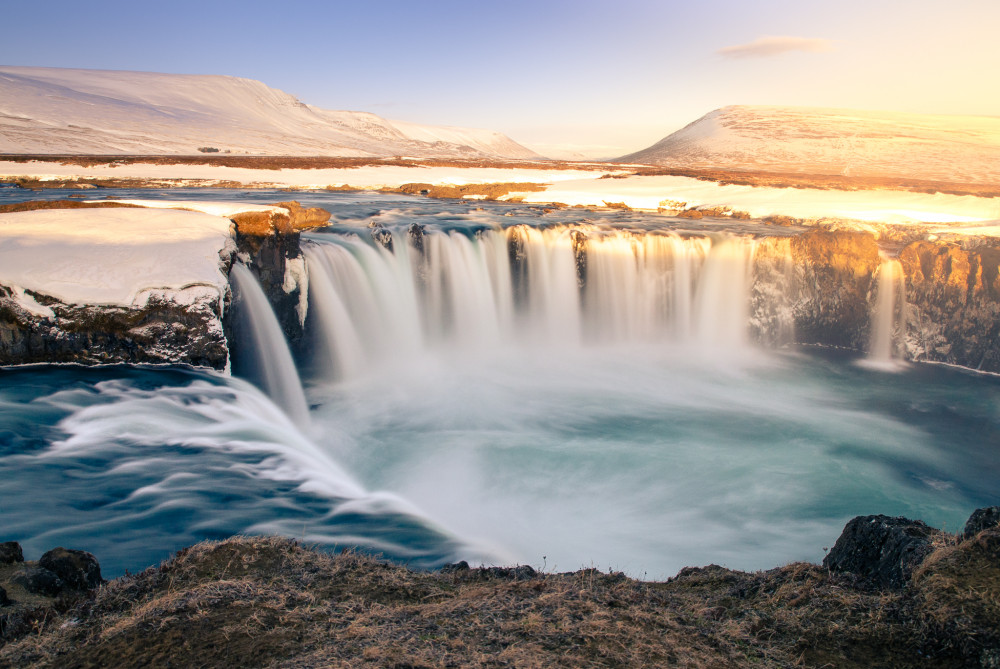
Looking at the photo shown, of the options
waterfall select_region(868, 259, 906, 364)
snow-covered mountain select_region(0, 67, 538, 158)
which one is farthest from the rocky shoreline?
snow-covered mountain select_region(0, 67, 538, 158)

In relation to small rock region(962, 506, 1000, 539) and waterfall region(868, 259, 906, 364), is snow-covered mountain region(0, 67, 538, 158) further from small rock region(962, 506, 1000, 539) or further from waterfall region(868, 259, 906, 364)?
small rock region(962, 506, 1000, 539)

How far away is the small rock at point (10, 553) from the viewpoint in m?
4.07

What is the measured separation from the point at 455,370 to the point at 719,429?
20.1 ft

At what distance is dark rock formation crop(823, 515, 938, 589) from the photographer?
12.9ft

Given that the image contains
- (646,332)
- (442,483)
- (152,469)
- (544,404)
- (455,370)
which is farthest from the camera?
(646,332)

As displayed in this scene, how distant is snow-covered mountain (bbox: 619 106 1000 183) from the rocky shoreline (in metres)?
71.6

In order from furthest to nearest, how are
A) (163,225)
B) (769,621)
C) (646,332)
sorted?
(646,332)
(163,225)
(769,621)

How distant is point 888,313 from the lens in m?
16.2

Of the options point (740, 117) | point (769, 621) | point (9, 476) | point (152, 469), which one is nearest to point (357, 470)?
point (152, 469)

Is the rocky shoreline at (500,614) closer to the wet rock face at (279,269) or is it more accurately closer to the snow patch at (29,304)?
the snow patch at (29,304)

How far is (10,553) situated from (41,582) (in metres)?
0.58

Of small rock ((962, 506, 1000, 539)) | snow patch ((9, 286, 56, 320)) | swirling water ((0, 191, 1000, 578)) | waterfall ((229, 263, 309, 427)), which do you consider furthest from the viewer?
waterfall ((229, 263, 309, 427))

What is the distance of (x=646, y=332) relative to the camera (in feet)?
56.5

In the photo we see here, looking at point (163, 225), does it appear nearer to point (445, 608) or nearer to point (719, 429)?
point (445, 608)
